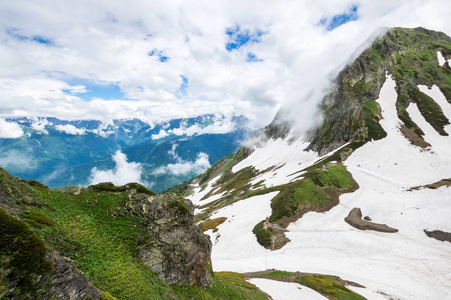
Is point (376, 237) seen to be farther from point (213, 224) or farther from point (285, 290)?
point (213, 224)

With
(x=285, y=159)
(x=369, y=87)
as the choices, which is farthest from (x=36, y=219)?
(x=369, y=87)

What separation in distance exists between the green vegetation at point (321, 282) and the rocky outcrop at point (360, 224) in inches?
917

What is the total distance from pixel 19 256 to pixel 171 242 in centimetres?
1228

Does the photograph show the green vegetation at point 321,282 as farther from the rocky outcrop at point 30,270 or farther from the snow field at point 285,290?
the rocky outcrop at point 30,270

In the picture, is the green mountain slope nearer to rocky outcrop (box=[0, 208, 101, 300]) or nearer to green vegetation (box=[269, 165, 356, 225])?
green vegetation (box=[269, 165, 356, 225])

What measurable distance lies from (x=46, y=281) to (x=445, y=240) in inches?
2651

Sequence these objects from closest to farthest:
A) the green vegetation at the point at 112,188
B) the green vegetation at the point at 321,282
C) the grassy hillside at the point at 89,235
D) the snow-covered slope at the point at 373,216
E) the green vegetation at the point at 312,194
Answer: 1. the grassy hillside at the point at 89,235
2. the green vegetation at the point at 112,188
3. the green vegetation at the point at 321,282
4. the snow-covered slope at the point at 373,216
5. the green vegetation at the point at 312,194

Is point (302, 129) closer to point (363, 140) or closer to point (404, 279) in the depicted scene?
point (363, 140)

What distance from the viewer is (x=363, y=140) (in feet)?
342

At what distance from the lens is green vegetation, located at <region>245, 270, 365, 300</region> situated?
3069cm

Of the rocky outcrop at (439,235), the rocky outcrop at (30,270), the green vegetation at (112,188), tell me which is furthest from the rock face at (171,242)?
the rocky outcrop at (439,235)

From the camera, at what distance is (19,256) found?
930 centimetres

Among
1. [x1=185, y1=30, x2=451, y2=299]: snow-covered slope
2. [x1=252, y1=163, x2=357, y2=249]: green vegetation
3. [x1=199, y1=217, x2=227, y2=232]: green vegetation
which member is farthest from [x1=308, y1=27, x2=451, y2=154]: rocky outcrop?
[x1=199, y1=217, x2=227, y2=232]: green vegetation

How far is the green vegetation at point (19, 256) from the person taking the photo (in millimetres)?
8773
